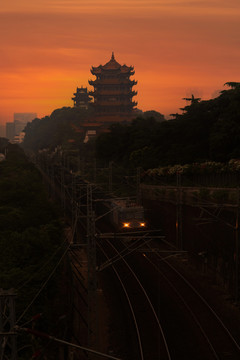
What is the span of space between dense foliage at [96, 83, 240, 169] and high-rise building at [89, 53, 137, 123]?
4629 cm

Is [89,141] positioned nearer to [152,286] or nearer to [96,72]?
[96,72]

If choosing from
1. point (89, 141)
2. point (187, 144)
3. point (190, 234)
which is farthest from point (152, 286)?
point (89, 141)

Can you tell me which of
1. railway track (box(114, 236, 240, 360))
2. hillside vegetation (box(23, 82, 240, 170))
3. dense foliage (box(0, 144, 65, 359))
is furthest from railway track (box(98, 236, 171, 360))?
hillside vegetation (box(23, 82, 240, 170))

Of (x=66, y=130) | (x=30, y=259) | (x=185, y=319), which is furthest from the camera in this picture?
(x=66, y=130)

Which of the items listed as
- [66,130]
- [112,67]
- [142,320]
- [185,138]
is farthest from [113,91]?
[142,320]

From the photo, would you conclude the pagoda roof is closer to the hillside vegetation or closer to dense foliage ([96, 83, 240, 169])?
the hillside vegetation

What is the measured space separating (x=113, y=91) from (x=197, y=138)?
64.9 metres

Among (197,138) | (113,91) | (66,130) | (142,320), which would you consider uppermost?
(113,91)

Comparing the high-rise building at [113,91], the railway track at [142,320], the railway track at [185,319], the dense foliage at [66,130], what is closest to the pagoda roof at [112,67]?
the high-rise building at [113,91]

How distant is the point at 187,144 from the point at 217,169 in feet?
44.1

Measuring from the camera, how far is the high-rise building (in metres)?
118

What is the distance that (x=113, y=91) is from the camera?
118500 millimetres

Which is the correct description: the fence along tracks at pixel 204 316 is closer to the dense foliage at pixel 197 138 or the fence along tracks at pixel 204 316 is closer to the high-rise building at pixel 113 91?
the dense foliage at pixel 197 138

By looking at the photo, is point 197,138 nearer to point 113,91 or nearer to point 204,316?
point 204,316
